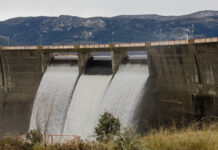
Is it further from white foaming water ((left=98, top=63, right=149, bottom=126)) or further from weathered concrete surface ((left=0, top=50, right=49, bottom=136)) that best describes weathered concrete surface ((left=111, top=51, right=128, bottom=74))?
weathered concrete surface ((left=0, top=50, right=49, bottom=136))

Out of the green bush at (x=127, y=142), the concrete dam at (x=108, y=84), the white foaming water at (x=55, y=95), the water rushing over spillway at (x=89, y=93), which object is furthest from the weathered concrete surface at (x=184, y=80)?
the green bush at (x=127, y=142)

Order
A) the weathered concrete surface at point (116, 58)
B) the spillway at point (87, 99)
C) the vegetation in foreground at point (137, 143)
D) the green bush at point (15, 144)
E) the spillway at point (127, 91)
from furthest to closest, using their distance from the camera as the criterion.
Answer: the weathered concrete surface at point (116, 58) → the spillway at point (87, 99) → the spillway at point (127, 91) → the green bush at point (15, 144) → the vegetation in foreground at point (137, 143)

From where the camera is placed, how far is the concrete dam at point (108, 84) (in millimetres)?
25234

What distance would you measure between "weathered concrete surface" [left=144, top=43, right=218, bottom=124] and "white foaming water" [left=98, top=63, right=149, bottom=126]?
1.30 meters

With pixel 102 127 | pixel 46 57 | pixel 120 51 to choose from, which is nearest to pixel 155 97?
pixel 120 51

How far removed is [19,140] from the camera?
10.8 metres

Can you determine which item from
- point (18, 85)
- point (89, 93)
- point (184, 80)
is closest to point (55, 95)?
point (89, 93)

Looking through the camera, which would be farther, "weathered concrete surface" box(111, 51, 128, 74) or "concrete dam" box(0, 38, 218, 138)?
"weathered concrete surface" box(111, 51, 128, 74)

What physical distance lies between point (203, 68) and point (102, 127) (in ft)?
35.1

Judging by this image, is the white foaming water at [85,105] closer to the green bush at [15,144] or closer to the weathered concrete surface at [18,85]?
the weathered concrete surface at [18,85]

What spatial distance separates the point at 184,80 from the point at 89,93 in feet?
37.2

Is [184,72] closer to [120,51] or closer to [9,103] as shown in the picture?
[120,51]

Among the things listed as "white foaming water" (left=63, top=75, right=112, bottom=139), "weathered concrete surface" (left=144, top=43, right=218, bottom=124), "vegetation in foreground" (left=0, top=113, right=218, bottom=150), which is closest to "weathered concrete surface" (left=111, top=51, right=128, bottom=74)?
"white foaming water" (left=63, top=75, right=112, bottom=139)

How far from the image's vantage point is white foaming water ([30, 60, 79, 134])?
36000 millimetres
